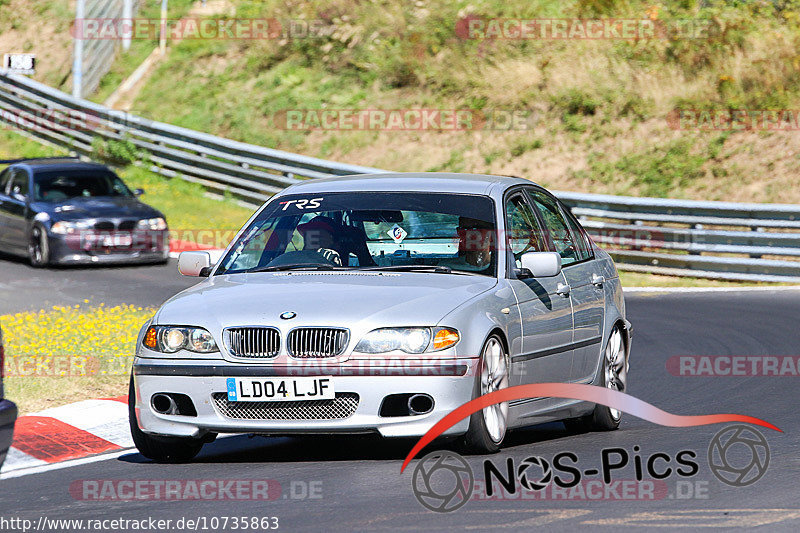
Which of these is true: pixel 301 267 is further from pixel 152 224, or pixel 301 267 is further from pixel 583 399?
pixel 152 224

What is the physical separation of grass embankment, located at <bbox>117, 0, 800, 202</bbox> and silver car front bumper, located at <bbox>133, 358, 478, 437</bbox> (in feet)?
54.2

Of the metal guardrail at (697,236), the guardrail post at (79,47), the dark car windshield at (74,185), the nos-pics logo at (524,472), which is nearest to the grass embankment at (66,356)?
the nos-pics logo at (524,472)

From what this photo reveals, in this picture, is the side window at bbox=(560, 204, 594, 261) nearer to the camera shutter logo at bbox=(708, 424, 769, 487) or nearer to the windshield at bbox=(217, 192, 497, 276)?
the windshield at bbox=(217, 192, 497, 276)

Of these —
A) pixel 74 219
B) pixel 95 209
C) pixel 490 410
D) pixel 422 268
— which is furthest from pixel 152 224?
pixel 490 410

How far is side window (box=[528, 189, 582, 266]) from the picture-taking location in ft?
30.9

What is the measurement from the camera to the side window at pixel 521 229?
28.9ft

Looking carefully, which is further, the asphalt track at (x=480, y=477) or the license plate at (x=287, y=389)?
the license plate at (x=287, y=389)

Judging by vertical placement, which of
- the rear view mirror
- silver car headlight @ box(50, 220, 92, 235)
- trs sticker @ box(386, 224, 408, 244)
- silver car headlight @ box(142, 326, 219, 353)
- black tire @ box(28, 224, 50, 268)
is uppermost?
the rear view mirror

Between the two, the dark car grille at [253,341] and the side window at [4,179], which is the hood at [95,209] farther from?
the dark car grille at [253,341]

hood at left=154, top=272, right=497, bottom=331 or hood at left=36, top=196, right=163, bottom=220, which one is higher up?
hood at left=154, top=272, right=497, bottom=331

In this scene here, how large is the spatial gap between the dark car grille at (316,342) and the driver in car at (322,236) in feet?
3.78

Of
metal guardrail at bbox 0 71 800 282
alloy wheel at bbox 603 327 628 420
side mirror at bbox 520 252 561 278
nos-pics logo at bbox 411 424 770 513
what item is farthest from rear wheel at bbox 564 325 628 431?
metal guardrail at bbox 0 71 800 282

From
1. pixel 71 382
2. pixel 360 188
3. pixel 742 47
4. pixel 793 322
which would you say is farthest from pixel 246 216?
pixel 360 188

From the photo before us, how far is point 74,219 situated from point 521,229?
12142 mm
